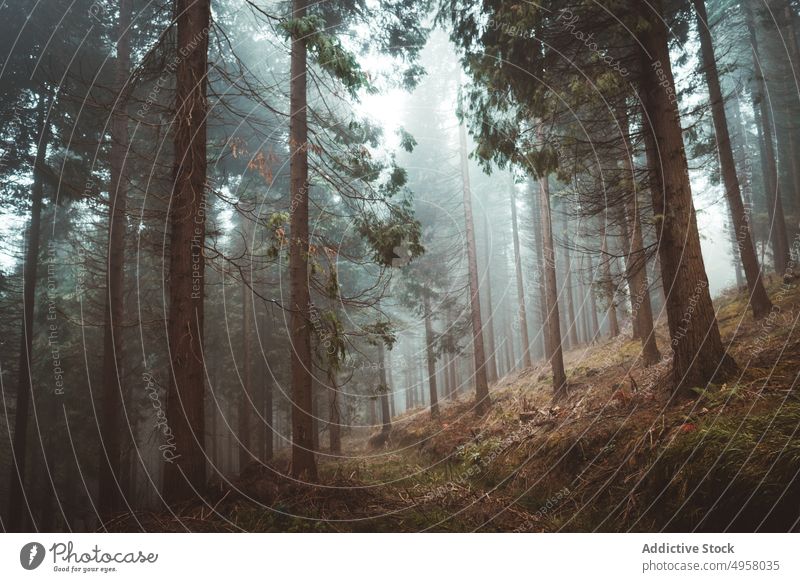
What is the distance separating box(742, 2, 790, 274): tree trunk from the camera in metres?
8.59

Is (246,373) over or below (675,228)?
below

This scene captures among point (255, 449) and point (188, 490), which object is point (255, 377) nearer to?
point (255, 449)

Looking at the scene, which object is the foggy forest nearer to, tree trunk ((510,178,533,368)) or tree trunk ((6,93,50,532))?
tree trunk ((6,93,50,532))

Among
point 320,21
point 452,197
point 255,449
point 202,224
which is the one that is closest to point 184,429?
point 202,224

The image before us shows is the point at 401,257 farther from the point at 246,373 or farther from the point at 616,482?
the point at 246,373

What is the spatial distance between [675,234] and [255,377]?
16.0 meters

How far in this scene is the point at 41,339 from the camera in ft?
41.3

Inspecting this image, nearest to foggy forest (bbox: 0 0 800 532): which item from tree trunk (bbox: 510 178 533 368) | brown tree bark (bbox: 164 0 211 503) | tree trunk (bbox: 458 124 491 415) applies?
brown tree bark (bbox: 164 0 211 503)

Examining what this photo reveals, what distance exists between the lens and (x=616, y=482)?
3.75 m

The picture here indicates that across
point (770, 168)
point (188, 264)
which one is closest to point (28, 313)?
point (188, 264)
